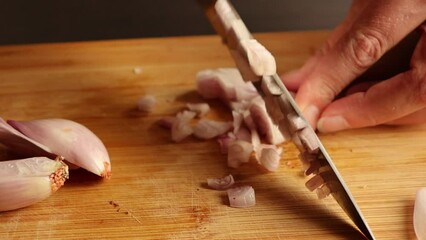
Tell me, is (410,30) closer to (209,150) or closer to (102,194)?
(209,150)

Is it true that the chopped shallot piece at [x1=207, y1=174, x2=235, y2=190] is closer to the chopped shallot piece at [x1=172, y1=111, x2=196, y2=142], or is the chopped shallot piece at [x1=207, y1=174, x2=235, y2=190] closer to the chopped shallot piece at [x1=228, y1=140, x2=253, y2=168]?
the chopped shallot piece at [x1=228, y1=140, x2=253, y2=168]

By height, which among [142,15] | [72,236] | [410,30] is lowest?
[142,15]

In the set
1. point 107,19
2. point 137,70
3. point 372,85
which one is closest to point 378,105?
point 372,85

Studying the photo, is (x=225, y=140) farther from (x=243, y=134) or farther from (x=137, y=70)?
(x=137, y=70)

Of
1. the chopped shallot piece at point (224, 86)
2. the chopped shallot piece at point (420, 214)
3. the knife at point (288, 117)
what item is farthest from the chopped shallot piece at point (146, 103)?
the chopped shallot piece at point (420, 214)

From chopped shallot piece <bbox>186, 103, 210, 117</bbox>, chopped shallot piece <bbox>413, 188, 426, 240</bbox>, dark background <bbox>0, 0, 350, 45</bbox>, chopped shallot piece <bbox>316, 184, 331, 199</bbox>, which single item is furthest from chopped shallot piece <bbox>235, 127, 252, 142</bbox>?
dark background <bbox>0, 0, 350, 45</bbox>

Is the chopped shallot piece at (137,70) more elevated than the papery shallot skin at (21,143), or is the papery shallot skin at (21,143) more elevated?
the papery shallot skin at (21,143)

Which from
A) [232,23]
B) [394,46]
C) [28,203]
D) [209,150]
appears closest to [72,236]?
[28,203]

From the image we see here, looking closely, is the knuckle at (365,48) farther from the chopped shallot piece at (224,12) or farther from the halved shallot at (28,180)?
the halved shallot at (28,180)
